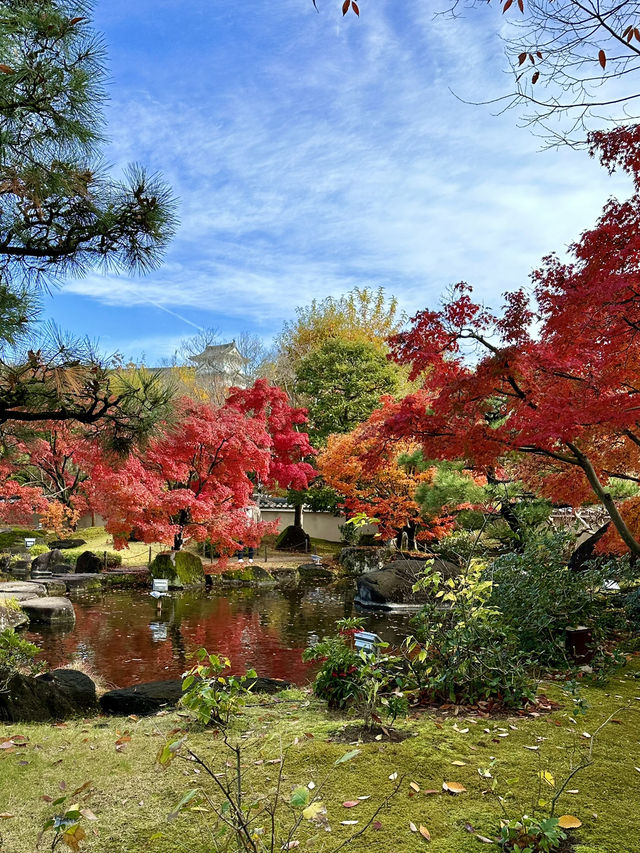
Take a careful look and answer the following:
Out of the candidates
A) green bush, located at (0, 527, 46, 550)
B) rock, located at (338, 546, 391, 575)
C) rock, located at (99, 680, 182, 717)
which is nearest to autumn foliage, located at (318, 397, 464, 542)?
rock, located at (338, 546, 391, 575)

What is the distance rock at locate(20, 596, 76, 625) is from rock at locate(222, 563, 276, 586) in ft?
15.7

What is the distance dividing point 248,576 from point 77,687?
9466 mm

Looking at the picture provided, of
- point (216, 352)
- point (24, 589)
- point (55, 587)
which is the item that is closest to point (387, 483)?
point (55, 587)

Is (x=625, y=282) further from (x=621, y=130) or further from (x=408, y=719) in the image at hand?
(x=408, y=719)

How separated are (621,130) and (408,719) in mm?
4609

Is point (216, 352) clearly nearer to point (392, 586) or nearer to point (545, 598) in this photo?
point (392, 586)

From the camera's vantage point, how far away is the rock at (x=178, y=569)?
44.2 feet

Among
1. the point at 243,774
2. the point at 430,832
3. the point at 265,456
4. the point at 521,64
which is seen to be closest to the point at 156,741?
the point at 243,774

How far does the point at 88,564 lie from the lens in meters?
14.9

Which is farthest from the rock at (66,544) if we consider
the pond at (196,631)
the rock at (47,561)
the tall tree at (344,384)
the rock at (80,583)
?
the tall tree at (344,384)

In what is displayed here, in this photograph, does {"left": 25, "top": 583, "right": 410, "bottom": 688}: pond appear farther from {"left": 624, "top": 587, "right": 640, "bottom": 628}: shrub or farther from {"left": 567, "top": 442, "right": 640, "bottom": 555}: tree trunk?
{"left": 567, "top": 442, "right": 640, "bottom": 555}: tree trunk

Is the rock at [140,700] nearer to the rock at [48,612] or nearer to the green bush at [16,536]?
the rock at [48,612]

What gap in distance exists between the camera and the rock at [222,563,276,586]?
47.4ft

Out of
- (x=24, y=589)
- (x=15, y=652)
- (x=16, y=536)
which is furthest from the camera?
(x=16, y=536)
